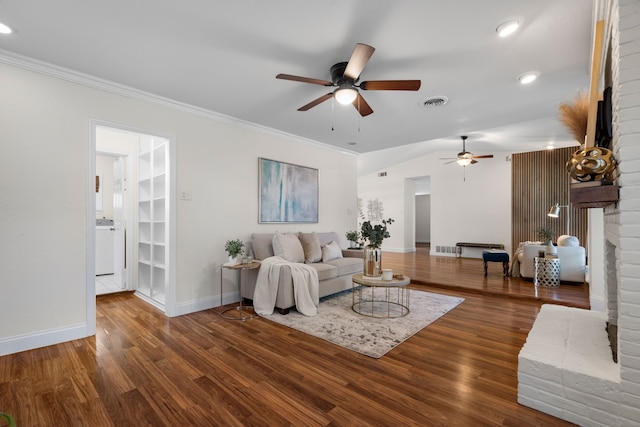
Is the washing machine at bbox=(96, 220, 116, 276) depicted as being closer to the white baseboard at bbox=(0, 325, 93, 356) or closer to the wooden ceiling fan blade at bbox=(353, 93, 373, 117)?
the white baseboard at bbox=(0, 325, 93, 356)

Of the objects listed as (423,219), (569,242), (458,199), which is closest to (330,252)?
(569,242)

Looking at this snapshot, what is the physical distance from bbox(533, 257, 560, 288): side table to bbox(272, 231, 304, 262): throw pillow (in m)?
4.02

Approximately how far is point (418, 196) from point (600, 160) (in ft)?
38.4

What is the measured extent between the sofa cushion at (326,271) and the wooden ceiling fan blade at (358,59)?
8.13ft

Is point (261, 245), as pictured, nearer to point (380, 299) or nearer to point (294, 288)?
point (294, 288)

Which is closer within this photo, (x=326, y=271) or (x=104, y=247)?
(x=326, y=271)

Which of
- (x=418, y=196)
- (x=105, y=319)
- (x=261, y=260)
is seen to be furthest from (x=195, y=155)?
(x=418, y=196)

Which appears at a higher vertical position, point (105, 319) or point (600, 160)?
point (600, 160)

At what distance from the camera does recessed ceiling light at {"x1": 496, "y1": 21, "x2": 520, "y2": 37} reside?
84.9 inches

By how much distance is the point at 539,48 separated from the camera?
2.48m

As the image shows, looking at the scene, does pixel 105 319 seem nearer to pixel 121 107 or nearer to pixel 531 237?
pixel 121 107

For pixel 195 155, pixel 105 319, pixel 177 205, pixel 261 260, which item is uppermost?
pixel 195 155

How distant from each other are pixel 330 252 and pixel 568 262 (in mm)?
4134

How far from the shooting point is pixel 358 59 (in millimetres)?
2230
